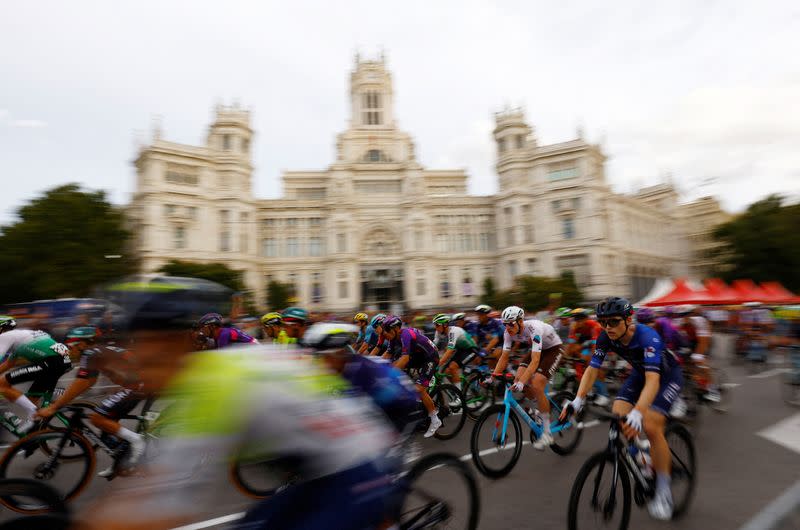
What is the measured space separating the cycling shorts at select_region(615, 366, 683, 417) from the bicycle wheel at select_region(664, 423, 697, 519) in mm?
267

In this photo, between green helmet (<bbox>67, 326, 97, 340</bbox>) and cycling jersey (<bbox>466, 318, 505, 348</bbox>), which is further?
cycling jersey (<bbox>466, 318, 505, 348</bbox>)

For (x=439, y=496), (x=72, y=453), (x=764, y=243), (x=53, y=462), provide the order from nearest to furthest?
(x=439, y=496) < (x=72, y=453) < (x=53, y=462) < (x=764, y=243)

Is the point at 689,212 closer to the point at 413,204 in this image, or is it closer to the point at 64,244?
the point at 413,204

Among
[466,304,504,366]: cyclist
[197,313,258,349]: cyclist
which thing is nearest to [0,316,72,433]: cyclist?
[197,313,258,349]: cyclist

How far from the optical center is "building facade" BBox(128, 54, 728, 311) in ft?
175

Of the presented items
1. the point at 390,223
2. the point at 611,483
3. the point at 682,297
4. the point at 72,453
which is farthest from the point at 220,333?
the point at 390,223

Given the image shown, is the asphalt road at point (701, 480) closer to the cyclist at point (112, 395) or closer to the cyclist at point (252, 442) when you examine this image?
the cyclist at point (112, 395)

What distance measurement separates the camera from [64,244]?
97.3 ft

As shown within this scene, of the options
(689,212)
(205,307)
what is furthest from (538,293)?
(689,212)

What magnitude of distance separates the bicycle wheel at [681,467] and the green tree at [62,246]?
111 feet

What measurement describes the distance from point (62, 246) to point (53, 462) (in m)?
30.6

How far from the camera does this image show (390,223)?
59.7 m

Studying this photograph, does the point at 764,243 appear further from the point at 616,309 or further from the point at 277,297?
the point at 616,309

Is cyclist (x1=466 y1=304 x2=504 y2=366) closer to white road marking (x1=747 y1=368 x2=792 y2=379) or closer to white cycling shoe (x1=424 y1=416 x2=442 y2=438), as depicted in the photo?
white cycling shoe (x1=424 y1=416 x2=442 y2=438)
